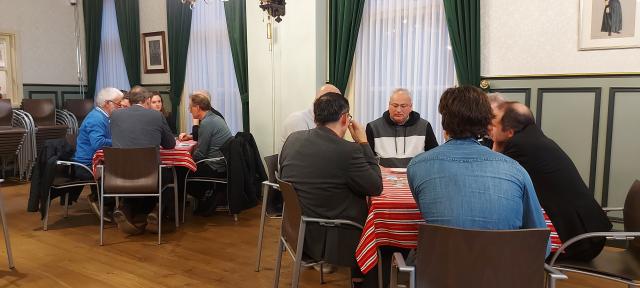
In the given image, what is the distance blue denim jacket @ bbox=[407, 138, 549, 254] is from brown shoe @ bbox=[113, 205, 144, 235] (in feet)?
10.4

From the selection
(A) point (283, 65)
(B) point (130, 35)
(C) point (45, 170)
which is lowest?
(C) point (45, 170)

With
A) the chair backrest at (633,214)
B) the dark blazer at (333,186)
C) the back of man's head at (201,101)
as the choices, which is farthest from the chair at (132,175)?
the chair backrest at (633,214)

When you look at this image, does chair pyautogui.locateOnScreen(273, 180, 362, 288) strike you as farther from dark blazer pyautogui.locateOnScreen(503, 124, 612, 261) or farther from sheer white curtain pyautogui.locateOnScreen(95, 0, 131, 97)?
sheer white curtain pyautogui.locateOnScreen(95, 0, 131, 97)

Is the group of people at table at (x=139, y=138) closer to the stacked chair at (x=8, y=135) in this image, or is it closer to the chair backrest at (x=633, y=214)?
the stacked chair at (x=8, y=135)

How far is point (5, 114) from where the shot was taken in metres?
6.80

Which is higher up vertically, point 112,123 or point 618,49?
point 618,49

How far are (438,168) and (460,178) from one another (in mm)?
87

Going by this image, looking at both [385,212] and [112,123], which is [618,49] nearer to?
[385,212]

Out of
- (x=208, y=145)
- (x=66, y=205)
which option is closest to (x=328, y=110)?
(x=208, y=145)

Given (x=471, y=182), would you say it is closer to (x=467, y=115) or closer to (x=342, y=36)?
(x=467, y=115)

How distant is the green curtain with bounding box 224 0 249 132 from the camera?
5.93 metres

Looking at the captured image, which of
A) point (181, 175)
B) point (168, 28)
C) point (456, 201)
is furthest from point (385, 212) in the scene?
point (168, 28)

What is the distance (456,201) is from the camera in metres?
1.66

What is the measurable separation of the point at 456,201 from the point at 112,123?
3.32 meters
